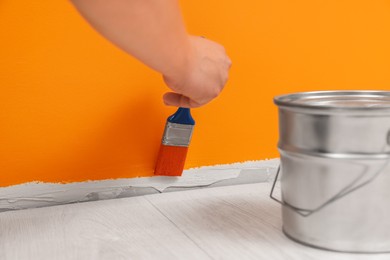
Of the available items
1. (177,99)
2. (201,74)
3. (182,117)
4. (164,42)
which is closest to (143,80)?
(182,117)

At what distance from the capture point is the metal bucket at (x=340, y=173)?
813 millimetres

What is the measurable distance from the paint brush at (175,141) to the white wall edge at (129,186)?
0.05 metres

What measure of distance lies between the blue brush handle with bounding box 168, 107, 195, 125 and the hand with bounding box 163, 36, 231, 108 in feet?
0.82

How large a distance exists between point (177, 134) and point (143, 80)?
15cm

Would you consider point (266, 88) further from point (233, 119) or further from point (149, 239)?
point (149, 239)

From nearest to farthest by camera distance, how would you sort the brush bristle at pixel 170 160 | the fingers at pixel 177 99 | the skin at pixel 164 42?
the skin at pixel 164 42 < the fingers at pixel 177 99 < the brush bristle at pixel 170 160

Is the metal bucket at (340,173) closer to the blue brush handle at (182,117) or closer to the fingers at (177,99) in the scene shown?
the fingers at (177,99)

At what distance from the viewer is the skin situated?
69 cm

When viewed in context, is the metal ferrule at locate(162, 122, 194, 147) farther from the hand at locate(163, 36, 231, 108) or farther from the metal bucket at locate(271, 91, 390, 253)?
the metal bucket at locate(271, 91, 390, 253)

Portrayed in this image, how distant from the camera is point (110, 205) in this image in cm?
118

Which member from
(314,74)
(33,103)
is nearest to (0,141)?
(33,103)

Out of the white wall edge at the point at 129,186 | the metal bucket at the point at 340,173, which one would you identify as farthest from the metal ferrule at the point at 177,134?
the metal bucket at the point at 340,173

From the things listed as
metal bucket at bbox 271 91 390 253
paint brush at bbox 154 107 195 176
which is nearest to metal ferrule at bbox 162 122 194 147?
paint brush at bbox 154 107 195 176

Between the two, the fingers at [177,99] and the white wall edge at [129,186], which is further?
the white wall edge at [129,186]
